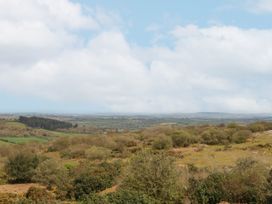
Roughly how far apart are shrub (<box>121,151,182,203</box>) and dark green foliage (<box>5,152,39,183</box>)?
79.7 ft

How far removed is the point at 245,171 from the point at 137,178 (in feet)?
24.4

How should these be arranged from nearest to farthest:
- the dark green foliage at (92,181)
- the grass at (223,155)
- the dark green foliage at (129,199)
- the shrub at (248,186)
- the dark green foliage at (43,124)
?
the dark green foliage at (129,199), the shrub at (248,186), the dark green foliage at (92,181), the grass at (223,155), the dark green foliage at (43,124)

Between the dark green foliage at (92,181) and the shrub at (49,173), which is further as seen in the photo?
the shrub at (49,173)

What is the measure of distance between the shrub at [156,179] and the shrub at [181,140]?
44148 millimetres

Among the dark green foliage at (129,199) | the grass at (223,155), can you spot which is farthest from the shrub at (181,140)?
the dark green foliage at (129,199)

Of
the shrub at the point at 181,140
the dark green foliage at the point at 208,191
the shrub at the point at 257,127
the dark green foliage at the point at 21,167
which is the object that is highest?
the shrub at the point at 257,127

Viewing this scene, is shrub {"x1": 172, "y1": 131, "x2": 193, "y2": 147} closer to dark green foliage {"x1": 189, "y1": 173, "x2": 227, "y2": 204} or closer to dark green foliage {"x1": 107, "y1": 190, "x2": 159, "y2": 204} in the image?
dark green foliage {"x1": 189, "y1": 173, "x2": 227, "y2": 204}

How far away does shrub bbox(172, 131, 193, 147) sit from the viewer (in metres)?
73.7

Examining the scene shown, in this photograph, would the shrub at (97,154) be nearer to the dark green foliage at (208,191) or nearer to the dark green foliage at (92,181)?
the dark green foliage at (92,181)

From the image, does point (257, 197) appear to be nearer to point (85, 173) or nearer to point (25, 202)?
point (25, 202)

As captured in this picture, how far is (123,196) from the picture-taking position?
24672 millimetres

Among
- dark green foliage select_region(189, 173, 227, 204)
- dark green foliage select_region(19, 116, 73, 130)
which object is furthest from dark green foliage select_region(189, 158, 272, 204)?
dark green foliage select_region(19, 116, 73, 130)

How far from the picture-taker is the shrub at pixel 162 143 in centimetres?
6994

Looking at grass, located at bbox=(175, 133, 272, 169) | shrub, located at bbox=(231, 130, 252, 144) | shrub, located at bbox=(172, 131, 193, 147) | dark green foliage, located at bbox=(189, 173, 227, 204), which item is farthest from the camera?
shrub, located at bbox=(172, 131, 193, 147)
